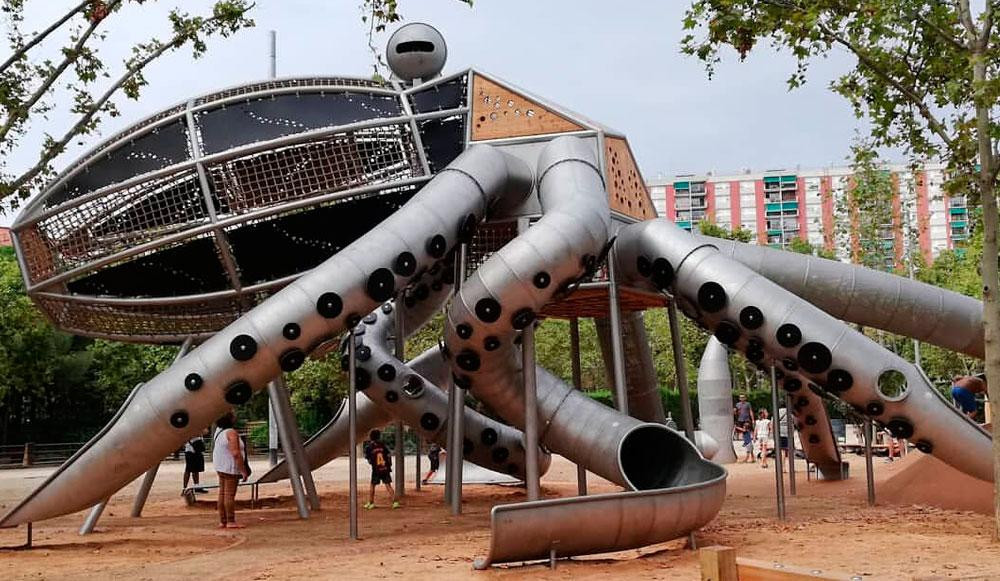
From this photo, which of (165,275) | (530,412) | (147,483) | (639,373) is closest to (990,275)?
(530,412)

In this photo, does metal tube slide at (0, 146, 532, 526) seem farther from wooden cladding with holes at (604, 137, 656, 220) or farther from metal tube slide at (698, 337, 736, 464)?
metal tube slide at (698, 337, 736, 464)

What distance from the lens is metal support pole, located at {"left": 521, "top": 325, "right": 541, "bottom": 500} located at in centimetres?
1442

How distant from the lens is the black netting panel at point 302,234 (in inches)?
662

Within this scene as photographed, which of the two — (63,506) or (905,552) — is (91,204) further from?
(905,552)

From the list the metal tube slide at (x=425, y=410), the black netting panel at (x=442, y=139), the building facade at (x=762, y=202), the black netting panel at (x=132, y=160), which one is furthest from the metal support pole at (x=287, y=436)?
the building facade at (x=762, y=202)

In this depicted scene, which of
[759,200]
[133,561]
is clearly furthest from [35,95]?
[759,200]

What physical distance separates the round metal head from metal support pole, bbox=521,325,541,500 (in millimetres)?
6234

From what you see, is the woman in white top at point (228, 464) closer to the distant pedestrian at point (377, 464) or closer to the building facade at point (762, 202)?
the distant pedestrian at point (377, 464)

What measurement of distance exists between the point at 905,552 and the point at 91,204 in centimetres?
1240

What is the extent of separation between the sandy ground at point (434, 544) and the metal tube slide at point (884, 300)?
2.75 m

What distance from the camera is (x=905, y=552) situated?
39.3ft

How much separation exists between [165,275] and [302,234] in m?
2.30

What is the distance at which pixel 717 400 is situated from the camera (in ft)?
105

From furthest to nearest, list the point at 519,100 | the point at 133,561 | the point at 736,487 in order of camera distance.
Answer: the point at 736,487
the point at 519,100
the point at 133,561
